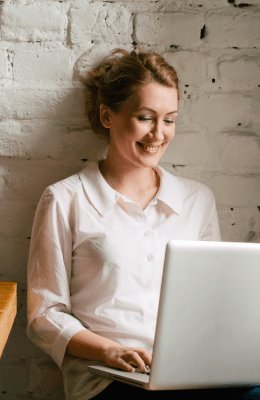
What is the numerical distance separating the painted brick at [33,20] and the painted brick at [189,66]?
0.34m

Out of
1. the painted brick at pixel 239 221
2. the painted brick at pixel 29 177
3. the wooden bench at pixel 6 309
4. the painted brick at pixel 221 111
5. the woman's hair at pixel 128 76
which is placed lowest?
the wooden bench at pixel 6 309

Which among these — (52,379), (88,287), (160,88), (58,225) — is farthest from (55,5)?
(52,379)

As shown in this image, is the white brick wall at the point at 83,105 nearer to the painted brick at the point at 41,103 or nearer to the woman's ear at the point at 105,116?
the painted brick at the point at 41,103

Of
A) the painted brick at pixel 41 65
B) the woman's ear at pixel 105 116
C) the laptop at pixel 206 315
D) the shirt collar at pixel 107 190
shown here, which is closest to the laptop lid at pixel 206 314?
the laptop at pixel 206 315

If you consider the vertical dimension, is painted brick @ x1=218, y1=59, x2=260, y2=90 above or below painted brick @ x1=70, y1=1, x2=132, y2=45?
below

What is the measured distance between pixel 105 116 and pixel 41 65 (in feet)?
0.90

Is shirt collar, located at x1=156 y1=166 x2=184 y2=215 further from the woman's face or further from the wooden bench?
the wooden bench

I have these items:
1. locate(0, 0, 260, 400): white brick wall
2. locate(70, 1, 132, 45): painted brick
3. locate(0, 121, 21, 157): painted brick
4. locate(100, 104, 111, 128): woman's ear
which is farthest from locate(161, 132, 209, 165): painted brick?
locate(0, 121, 21, 157): painted brick

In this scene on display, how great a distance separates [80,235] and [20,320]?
43 centimetres

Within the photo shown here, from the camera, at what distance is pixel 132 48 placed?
50.1 inches

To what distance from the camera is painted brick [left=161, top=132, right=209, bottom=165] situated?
1.32 metres

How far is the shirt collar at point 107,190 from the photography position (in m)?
1.13

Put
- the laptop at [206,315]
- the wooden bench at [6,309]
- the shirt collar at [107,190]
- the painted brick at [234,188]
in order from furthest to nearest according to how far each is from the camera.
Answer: the painted brick at [234,188] < the shirt collar at [107,190] < the wooden bench at [6,309] < the laptop at [206,315]

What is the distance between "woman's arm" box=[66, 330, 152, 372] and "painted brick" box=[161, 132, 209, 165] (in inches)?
24.4
